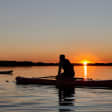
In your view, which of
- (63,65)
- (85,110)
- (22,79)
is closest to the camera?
(85,110)

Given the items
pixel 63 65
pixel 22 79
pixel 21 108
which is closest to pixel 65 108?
pixel 21 108

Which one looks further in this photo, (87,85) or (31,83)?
(31,83)

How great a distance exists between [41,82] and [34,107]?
12.5 meters

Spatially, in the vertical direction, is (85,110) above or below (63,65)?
below

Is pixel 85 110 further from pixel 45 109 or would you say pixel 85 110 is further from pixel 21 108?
pixel 21 108

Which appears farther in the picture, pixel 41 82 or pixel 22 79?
pixel 22 79

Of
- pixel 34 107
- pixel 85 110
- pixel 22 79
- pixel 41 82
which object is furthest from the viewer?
pixel 22 79

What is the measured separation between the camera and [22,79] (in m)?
26.9

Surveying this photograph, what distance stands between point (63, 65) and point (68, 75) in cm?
99

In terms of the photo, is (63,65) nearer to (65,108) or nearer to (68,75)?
(68,75)

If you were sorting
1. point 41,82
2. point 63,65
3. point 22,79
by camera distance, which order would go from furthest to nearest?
1. point 22,79
2. point 41,82
3. point 63,65

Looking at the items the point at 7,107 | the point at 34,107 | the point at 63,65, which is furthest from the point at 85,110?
the point at 63,65

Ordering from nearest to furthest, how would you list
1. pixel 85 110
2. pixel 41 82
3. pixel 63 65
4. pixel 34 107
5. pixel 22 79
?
pixel 85 110 < pixel 34 107 < pixel 63 65 < pixel 41 82 < pixel 22 79

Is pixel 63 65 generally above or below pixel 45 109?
above
